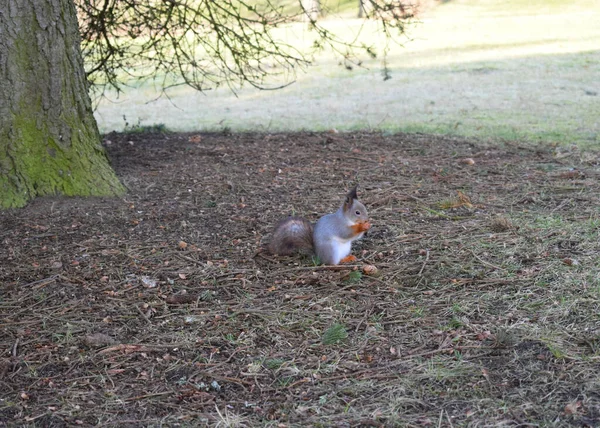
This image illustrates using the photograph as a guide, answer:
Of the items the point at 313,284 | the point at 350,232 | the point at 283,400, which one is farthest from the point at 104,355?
the point at 350,232

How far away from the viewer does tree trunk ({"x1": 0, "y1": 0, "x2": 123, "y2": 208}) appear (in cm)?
443

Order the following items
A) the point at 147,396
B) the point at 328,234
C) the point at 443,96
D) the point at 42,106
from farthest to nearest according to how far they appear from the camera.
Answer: the point at 443,96
the point at 42,106
the point at 328,234
the point at 147,396

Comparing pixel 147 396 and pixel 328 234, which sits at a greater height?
pixel 328 234

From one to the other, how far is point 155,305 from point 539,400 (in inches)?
70.0

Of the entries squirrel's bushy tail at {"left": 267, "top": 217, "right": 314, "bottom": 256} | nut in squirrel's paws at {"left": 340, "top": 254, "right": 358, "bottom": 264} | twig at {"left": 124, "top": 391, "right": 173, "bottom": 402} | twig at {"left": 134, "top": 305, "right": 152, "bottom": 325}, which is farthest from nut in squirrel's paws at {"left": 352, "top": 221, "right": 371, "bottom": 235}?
twig at {"left": 124, "top": 391, "right": 173, "bottom": 402}

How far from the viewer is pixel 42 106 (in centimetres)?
455

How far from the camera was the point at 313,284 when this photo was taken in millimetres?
3643

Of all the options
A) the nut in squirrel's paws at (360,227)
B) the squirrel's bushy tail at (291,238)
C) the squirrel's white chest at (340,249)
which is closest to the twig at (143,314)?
the squirrel's bushy tail at (291,238)

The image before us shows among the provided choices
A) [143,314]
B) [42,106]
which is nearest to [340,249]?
[143,314]

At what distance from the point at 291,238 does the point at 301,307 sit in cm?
56

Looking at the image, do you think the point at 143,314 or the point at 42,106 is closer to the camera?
the point at 143,314

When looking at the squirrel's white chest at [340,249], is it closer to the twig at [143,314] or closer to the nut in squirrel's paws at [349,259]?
the nut in squirrel's paws at [349,259]

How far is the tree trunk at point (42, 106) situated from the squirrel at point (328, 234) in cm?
152

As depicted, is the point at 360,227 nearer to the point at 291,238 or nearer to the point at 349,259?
the point at 349,259
